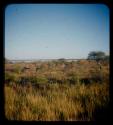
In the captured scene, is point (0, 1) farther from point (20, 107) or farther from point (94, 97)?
point (94, 97)

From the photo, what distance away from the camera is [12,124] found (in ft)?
7.46

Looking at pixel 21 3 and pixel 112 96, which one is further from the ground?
pixel 21 3

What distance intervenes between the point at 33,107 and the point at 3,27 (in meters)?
1.36

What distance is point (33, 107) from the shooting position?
3.26 metres

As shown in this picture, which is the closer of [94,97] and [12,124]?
[12,124]

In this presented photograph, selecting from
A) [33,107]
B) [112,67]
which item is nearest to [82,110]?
[33,107]

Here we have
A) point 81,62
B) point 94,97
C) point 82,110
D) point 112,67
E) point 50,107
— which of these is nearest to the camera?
point 112,67

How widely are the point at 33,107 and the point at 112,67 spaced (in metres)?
1.47

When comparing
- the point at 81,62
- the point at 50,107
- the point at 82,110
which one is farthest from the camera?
the point at 81,62

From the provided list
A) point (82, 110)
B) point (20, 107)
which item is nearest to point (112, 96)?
point (82, 110)

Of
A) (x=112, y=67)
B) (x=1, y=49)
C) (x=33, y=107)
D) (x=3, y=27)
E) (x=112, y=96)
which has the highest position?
(x=3, y=27)

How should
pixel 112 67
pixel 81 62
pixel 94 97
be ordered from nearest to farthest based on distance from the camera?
pixel 112 67 < pixel 94 97 < pixel 81 62

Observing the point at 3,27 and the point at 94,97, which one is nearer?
the point at 3,27

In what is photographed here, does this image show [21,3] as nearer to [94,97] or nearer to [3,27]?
[3,27]
